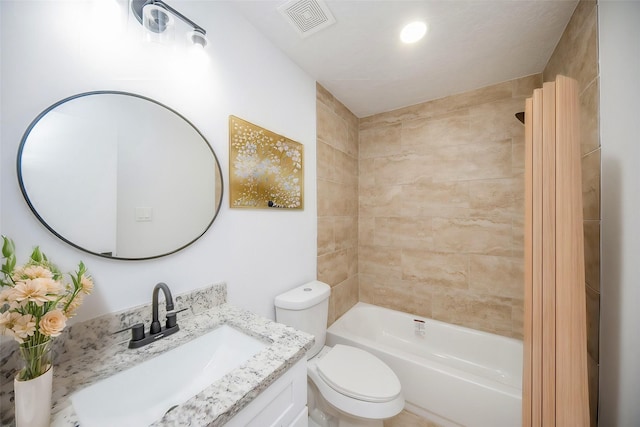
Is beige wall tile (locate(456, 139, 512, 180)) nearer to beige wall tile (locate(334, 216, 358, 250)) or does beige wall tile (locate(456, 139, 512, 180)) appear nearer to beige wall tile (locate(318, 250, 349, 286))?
beige wall tile (locate(334, 216, 358, 250))

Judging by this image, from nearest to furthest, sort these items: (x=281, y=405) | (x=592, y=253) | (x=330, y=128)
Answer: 1. (x=281, y=405)
2. (x=592, y=253)
3. (x=330, y=128)

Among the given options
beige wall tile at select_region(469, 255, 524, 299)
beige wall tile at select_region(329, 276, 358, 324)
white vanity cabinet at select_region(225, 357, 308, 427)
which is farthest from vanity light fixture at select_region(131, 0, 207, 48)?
beige wall tile at select_region(469, 255, 524, 299)

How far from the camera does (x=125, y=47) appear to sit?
0.82 meters

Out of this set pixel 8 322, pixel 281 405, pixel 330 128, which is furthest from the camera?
pixel 330 128

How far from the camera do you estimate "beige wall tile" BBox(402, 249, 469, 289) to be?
195 centimetres

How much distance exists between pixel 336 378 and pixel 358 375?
0.14 metres

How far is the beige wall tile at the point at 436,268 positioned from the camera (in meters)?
1.95

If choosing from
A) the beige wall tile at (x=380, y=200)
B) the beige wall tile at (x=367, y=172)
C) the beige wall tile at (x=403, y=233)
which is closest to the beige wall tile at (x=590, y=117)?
the beige wall tile at (x=403, y=233)

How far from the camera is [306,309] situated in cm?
139

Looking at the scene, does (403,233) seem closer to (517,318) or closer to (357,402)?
(517,318)

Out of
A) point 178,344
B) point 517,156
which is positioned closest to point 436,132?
point 517,156

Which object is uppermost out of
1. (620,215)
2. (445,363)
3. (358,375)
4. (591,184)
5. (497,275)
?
(591,184)

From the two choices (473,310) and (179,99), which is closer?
(179,99)

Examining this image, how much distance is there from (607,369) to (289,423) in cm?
121
